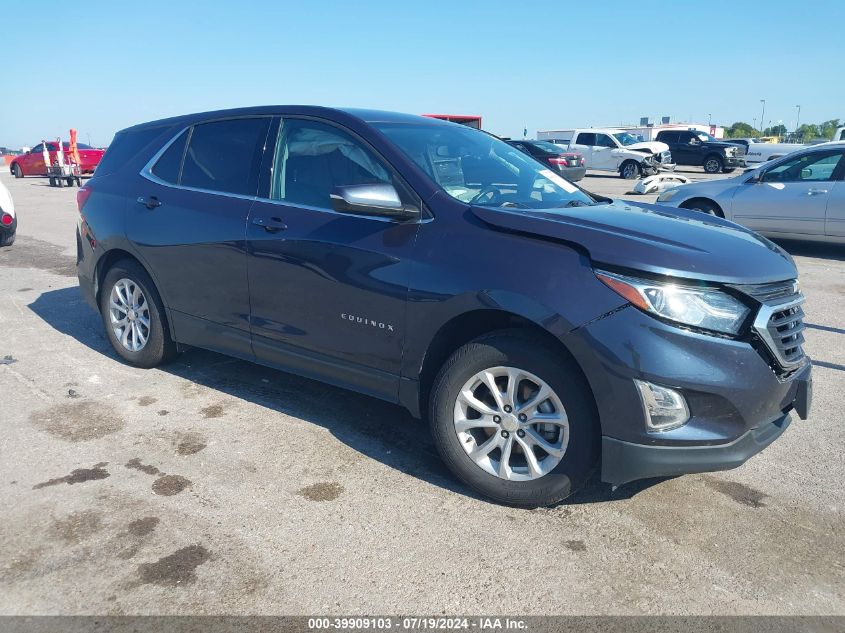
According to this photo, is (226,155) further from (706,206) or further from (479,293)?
(706,206)

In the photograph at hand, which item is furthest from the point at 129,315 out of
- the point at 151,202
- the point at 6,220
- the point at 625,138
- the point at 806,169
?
the point at 625,138

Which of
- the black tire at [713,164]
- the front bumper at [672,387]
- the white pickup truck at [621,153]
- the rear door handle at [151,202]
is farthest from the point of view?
the black tire at [713,164]

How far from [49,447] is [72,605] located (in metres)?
1.52

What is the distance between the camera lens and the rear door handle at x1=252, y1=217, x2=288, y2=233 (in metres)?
3.89

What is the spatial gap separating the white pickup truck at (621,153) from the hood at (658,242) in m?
25.1

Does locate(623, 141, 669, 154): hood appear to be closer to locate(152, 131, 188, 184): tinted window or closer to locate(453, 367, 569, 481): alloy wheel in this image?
locate(152, 131, 188, 184): tinted window

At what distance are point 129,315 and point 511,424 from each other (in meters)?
3.14

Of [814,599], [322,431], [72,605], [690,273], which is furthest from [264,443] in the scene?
[814,599]

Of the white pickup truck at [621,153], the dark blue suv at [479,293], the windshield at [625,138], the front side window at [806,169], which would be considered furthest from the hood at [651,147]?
the dark blue suv at [479,293]

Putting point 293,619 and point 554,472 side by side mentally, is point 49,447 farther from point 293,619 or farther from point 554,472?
point 554,472

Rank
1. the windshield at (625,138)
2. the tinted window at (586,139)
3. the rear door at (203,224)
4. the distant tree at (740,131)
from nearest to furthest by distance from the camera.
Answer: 1. the rear door at (203,224)
2. the tinted window at (586,139)
3. the windshield at (625,138)
4. the distant tree at (740,131)

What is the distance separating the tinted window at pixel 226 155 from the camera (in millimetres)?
4219

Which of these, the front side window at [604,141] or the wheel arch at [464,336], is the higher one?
the front side window at [604,141]

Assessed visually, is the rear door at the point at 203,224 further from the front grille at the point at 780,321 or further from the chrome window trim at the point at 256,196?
the front grille at the point at 780,321
